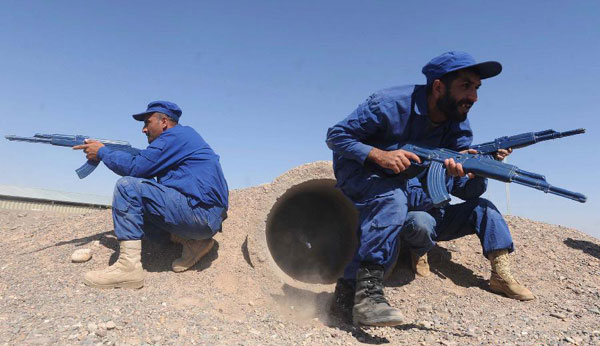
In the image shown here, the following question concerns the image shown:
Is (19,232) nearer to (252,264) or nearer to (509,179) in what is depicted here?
(252,264)

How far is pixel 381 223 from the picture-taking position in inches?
98.4

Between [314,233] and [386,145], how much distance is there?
2.21m

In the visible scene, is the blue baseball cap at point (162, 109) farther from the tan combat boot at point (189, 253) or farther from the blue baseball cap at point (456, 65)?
the blue baseball cap at point (456, 65)

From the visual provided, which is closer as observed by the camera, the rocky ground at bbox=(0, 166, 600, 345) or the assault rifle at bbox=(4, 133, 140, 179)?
the rocky ground at bbox=(0, 166, 600, 345)

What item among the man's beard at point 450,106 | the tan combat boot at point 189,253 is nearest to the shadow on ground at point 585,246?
the man's beard at point 450,106

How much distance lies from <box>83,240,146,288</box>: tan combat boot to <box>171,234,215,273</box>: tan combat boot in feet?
1.35

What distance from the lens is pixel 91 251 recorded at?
384 cm

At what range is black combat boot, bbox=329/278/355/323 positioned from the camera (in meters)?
2.77

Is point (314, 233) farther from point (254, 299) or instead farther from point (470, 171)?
point (470, 171)

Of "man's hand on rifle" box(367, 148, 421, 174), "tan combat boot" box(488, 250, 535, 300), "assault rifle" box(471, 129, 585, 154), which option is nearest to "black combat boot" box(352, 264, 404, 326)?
"man's hand on rifle" box(367, 148, 421, 174)

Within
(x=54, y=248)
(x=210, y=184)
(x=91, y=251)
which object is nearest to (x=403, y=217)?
(x=210, y=184)

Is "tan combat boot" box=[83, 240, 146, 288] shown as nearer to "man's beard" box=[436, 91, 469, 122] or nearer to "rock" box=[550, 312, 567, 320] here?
"man's beard" box=[436, 91, 469, 122]

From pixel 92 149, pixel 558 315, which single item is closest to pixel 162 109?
pixel 92 149

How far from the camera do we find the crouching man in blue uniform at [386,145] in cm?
251
